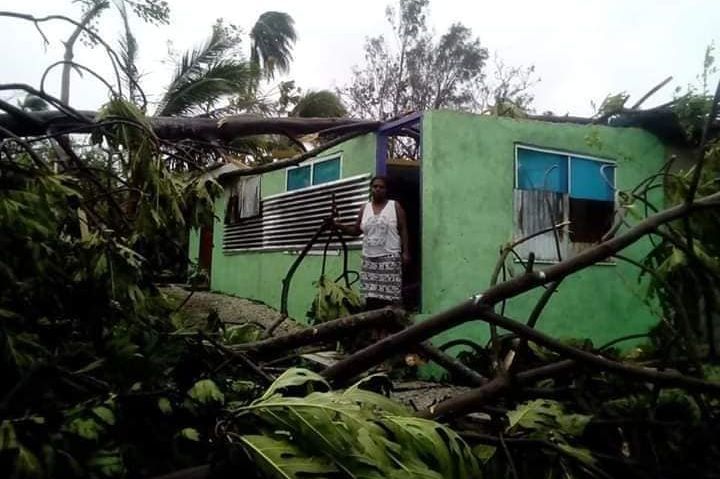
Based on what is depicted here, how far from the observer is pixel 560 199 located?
21.8 ft

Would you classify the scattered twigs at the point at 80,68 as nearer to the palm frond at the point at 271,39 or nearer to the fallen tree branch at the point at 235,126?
the fallen tree branch at the point at 235,126

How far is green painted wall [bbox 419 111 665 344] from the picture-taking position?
19.4 feet

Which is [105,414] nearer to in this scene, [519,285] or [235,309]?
[519,285]

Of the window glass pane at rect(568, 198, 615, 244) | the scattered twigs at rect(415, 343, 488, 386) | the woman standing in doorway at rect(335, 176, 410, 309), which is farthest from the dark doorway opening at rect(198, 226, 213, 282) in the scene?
the scattered twigs at rect(415, 343, 488, 386)

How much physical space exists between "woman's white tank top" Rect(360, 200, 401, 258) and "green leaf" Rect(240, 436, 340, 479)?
413 centimetres

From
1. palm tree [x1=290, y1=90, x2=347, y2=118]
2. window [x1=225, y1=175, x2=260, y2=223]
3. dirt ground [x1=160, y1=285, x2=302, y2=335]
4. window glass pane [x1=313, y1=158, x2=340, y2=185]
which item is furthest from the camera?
palm tree [x1=290, y1=90, x2=347, y2=118]

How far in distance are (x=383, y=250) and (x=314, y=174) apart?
2.88 meters

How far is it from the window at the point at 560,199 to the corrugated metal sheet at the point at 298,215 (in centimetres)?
169

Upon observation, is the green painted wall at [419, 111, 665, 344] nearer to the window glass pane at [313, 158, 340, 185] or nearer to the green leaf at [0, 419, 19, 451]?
the window glass pane at [313, 158, 340, 185]

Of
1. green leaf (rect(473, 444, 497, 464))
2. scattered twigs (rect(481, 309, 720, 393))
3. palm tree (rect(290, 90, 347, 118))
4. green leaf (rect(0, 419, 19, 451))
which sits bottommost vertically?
green leaf (rect(473, 444, 497, 464))

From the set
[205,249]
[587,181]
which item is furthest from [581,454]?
[205,249]

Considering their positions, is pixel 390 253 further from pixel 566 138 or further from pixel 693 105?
pixel 693 105

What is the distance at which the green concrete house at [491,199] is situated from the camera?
595 cm

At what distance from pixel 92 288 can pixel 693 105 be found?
5.47 meters
